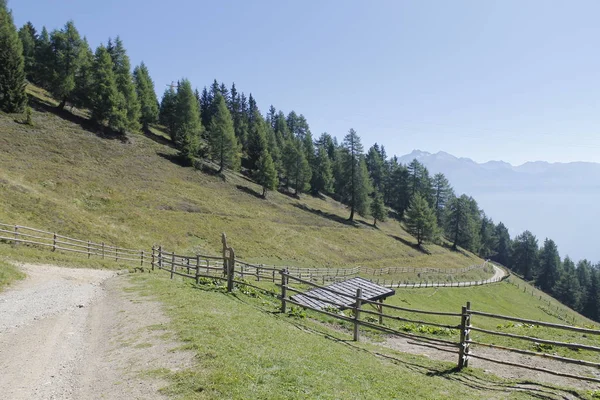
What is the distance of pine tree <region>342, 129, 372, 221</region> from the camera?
257 ft

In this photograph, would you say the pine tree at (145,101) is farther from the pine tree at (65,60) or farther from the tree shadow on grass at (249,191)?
the tree shadow on grass at (249,191)

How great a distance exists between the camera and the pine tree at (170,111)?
83.1 metres

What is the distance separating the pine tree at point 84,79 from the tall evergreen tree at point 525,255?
13549cm

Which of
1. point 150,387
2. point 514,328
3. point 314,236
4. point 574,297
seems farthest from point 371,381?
point 574,297

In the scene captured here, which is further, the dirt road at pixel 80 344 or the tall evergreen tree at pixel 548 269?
the tall evergreen tree at pixel 548 269

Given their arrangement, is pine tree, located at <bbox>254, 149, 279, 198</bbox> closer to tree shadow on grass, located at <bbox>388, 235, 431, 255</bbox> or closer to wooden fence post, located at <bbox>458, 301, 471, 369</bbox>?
tree shadow on grass, located at <bbox>388, 235, 431, 255</bbox>

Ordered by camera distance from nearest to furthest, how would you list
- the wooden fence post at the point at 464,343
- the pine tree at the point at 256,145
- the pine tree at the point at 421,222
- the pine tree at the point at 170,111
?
the wooden fence post at the point at 464,343, the pine tree at the point at 421,222, the pine tree at the point at 170,111, the pine tree at the point at 256,145

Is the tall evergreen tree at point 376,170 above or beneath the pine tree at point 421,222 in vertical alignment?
above

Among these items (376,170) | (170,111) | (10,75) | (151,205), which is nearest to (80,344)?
(151,205)

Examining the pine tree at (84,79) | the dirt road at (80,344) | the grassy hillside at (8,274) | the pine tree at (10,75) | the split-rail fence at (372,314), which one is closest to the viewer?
the dirt road at (80,344)

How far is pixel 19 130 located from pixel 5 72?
31.1ft

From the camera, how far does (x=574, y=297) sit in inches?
4023

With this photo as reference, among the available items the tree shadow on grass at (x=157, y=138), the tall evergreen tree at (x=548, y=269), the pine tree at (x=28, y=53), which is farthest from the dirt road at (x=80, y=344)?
the tall evergreen tree at (x=548, y=269)

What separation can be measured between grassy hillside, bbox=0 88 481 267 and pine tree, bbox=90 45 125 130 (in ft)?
12.3
